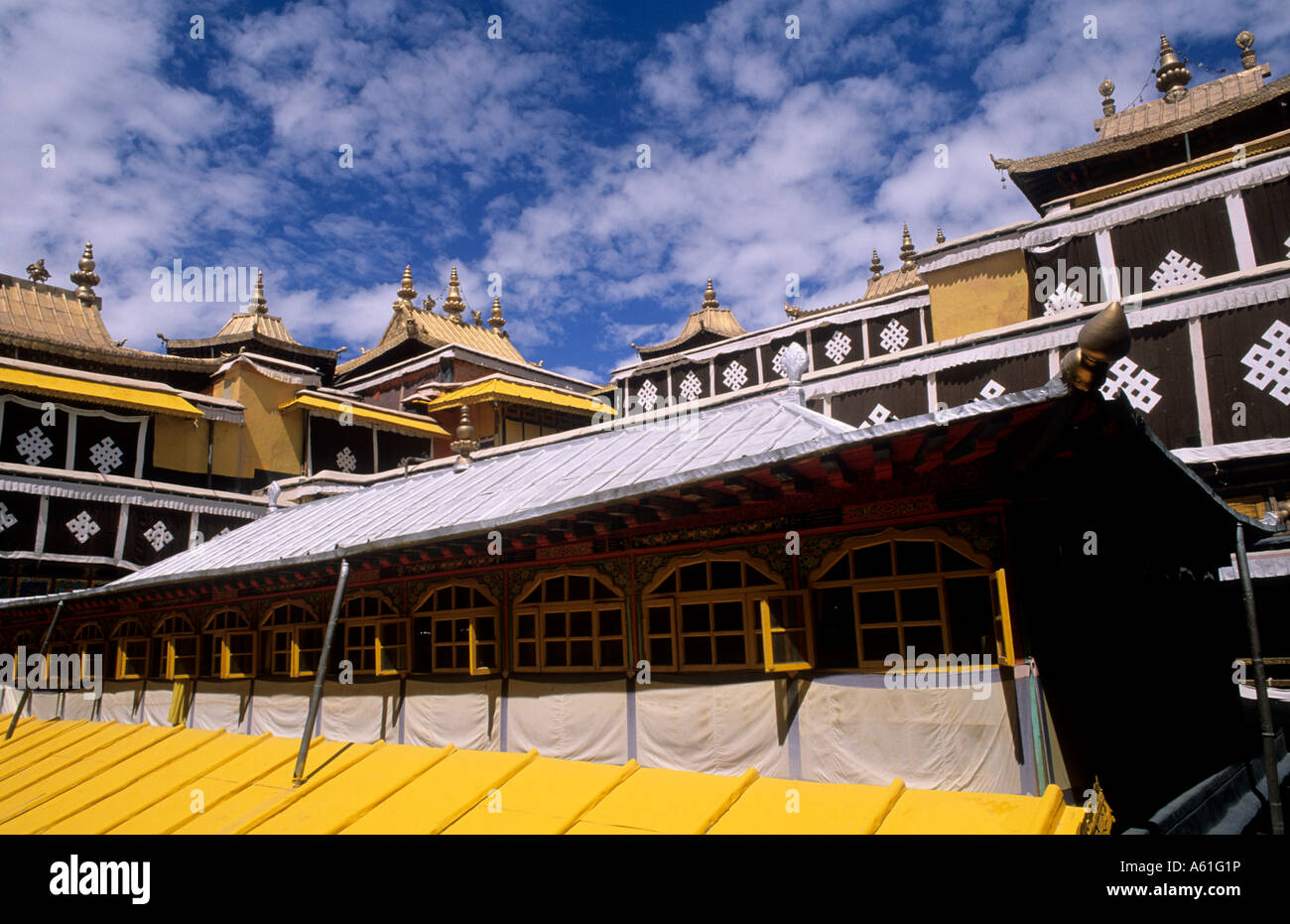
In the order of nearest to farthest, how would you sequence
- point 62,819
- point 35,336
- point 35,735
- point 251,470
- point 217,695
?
point 62,819
point 217,695
point 35,735
point 35,336
point 251,470

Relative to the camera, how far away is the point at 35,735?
53.5 feet

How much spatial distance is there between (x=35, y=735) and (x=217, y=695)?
5.98m

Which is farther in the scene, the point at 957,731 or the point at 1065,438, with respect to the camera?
the point at 957,731

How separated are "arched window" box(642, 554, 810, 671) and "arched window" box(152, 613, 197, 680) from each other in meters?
10.2

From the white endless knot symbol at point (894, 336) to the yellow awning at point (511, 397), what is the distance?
13.4 meters

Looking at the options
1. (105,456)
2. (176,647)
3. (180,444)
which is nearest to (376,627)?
(176,647)

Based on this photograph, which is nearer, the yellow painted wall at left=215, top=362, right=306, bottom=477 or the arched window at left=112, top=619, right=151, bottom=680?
the arched window at left=112, top=619, right=151, bottom=680

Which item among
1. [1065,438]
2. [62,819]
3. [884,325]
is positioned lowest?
[62,819]

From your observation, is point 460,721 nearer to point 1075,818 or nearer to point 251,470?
point 1075,818

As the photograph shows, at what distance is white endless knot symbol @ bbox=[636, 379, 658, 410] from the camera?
3028cm

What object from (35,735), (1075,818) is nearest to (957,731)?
(1075,818)

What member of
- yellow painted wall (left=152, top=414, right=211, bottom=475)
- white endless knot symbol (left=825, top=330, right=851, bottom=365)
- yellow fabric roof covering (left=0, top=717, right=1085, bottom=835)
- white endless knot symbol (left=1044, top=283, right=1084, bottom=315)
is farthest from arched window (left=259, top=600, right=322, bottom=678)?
white endless knot symbol (left=825, top=330, right=851, bottom=365)

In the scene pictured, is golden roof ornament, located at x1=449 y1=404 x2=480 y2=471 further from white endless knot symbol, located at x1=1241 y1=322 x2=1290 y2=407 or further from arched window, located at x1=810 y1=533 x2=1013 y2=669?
white endless knot symbol, located at x1=1241 y1=322 x2=1290 y2=407

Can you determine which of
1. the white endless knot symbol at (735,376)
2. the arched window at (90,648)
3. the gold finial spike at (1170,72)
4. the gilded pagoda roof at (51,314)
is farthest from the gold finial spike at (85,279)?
the gold finial spike at (1170,72)
